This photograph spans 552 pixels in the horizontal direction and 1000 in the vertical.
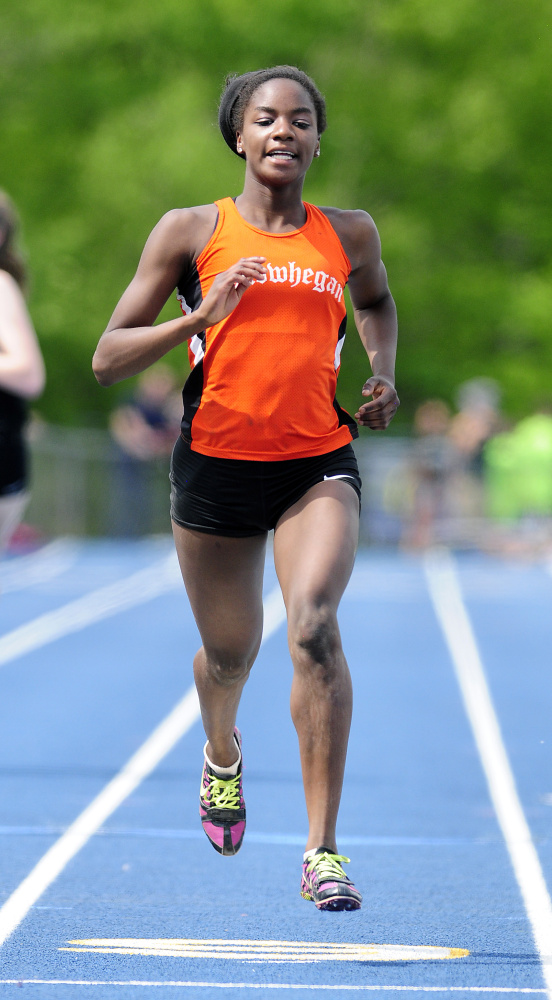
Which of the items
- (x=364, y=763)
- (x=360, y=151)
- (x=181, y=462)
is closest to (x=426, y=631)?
(x=364, y=763)

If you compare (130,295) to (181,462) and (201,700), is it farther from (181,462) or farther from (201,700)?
(201,700)

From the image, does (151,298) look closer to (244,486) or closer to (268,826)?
(244,486)

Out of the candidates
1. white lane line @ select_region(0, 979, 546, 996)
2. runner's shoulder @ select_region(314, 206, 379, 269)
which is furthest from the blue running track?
runner's shoulder @ select_region(314, 206, 379, 269)

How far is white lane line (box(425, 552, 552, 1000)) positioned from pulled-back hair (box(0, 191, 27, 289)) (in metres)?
2.53

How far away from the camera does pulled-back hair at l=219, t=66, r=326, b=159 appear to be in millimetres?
4129

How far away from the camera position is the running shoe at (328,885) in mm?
3689

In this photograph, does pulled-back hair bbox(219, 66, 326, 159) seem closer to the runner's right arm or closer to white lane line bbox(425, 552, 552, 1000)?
the runner's right arm

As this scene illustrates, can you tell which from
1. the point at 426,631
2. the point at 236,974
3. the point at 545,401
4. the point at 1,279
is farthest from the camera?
the point at 545,401

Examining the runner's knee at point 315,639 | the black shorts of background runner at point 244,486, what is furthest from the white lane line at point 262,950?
the black shorts of background runner at point 244,486

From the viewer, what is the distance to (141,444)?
65.0 feet

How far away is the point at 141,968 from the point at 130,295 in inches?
64.3

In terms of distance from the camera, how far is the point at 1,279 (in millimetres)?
5168

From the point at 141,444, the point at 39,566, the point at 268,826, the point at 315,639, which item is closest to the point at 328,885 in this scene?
the point at 315,639

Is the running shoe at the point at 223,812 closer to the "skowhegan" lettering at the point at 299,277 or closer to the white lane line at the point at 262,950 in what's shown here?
the white lane line at the point at 262,950
